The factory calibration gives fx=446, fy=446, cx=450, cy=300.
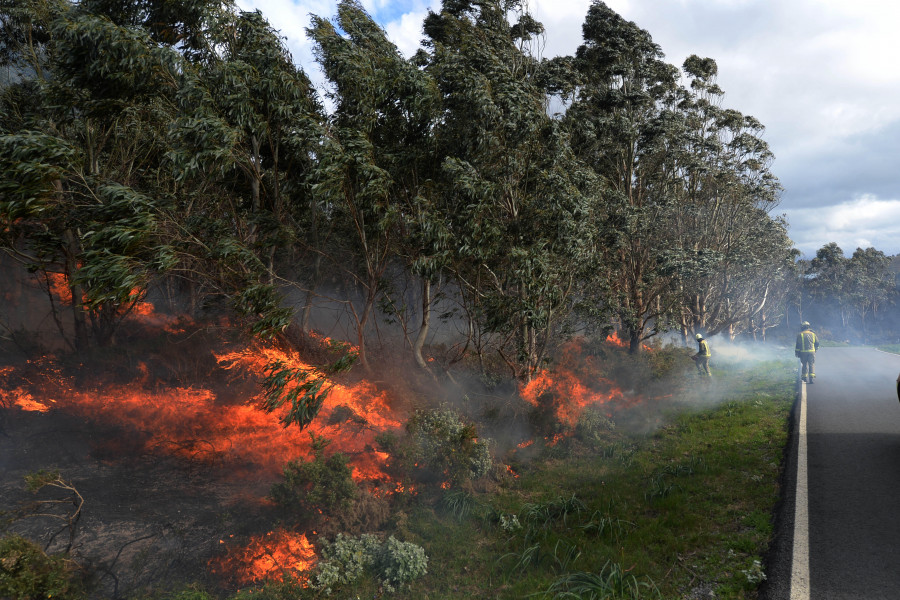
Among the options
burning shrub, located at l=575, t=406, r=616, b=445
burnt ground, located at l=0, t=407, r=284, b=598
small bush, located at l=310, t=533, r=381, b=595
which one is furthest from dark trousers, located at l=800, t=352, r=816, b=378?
burnt ground, located at l=0, t=407, r=284, b=598

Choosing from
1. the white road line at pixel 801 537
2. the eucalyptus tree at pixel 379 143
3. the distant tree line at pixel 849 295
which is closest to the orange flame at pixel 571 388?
the eucalyptus tree at pixel 379 143

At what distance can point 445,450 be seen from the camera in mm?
9195

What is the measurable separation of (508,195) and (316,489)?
8.47 meters

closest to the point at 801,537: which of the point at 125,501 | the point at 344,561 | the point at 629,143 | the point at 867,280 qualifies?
the point at 344,561

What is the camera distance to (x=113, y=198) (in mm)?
8477

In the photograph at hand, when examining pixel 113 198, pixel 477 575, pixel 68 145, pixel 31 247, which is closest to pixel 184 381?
pixel 31 247

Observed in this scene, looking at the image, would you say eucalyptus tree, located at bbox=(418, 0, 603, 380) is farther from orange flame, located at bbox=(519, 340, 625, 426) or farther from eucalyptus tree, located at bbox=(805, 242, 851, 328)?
eucalyptus tree, located at bbox=(805, 242, 851, 328)

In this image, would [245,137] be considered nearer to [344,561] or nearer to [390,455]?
[390,455]

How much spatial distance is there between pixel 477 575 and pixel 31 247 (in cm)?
1279

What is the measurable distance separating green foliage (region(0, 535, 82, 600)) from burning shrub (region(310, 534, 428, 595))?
2.78 metres

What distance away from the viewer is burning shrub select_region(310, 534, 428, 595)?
605 cm

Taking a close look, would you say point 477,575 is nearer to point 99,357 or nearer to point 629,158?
point 99,357

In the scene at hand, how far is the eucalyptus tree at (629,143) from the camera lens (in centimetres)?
1609

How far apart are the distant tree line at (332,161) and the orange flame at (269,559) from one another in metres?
4.42
